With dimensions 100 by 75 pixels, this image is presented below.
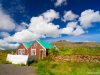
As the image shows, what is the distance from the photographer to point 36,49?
3709 centimetres

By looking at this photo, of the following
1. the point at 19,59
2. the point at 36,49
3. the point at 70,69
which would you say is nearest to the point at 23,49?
the point at 36,49

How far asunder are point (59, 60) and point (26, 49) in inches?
720

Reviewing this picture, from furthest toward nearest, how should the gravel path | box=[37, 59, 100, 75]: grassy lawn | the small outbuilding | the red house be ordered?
the small outbuilding → the red house → the gravel path → box=[37, 59, 100, 75]: grassy lawn

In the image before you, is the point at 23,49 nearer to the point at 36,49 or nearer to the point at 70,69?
the point at 36,49

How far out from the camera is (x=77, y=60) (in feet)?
68.5

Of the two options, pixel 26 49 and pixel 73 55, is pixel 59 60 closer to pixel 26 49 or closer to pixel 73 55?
pixel 73 55

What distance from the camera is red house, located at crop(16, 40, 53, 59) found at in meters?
35.3

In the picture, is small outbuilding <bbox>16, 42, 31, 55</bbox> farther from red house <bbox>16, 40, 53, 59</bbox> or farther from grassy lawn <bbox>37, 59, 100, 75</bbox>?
grassy lawn <bbox>37, 59, 100, 75</bbox>

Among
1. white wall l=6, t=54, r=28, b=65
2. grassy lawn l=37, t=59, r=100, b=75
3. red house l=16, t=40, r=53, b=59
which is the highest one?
red house l=16, t=40, r=53, b=59

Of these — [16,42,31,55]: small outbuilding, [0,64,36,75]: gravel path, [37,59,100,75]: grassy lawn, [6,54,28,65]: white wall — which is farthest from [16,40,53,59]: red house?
[0,64,36,75]: gravel path

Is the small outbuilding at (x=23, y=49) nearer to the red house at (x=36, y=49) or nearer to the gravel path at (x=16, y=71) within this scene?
the red house at (x=36, y=49)

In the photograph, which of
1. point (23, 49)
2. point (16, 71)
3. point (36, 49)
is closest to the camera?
point (16, 71)

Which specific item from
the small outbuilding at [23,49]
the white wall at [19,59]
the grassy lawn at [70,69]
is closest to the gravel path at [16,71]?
the grassy lawn at [70,69]

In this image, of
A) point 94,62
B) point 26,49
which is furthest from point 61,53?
point 26,49
